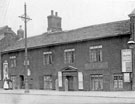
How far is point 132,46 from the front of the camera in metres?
22.8

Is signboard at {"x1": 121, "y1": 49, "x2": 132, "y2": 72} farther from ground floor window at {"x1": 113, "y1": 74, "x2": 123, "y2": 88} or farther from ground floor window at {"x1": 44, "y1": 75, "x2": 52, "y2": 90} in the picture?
ground floor window at {"x1": 44, "y1": 75, "x2": 52, "y2": 90}

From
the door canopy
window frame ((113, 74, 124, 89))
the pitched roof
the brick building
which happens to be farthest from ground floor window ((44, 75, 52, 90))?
the brick building

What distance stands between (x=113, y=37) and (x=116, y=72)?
10.8 feet

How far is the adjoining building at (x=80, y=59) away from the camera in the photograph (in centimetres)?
2417

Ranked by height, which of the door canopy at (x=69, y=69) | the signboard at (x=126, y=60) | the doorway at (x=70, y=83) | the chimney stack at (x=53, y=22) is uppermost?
the chimney stack at (x=53, y=22)

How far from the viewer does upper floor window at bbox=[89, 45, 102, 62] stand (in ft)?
84.7

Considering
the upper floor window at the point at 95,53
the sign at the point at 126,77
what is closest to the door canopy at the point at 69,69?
the upper floor window at the point at 95,53

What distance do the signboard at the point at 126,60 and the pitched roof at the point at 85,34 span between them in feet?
5.68

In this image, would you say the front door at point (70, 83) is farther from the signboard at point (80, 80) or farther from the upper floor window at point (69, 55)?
the upper floor window at point (69, 55)

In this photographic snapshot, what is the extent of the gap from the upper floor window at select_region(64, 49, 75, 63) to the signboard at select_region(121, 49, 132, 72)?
6045 mm

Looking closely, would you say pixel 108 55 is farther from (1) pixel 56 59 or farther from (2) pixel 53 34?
(2) pixel 53 34

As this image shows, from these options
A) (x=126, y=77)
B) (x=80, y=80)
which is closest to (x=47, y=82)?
(x=80, y=80)

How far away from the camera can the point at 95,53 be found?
26.2 metres

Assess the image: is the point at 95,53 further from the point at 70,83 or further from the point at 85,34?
the point at 70,83
